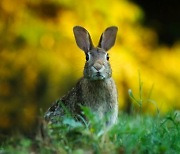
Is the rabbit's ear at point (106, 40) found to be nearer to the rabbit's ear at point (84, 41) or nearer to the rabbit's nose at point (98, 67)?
the rabbit's ear at point (84, 41)

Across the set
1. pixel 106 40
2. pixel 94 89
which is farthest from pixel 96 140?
pixel 106 40

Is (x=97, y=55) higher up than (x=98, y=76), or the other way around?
(x=97, y=55)

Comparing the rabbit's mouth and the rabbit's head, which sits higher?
the rabbit's head

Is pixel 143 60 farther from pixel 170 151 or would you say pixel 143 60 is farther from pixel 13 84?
pixel 170 151

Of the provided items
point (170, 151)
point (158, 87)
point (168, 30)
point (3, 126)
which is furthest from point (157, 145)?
point (168, 30)

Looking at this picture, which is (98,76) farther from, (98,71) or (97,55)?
(97,55)

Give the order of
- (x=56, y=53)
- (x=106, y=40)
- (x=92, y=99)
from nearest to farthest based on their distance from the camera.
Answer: (x=92, y=99), (x=106, y=40), (x=56, y=53)

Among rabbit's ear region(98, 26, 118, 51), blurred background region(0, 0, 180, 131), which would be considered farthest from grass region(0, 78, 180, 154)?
blurred background region(0, 0, 180, 131)

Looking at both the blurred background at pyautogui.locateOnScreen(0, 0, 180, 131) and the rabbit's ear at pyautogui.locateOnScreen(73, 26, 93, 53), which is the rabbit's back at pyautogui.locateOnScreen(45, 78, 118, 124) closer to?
the rabbit's ear at pyautogui.locateOnScreen(73, 26, 93, 53)
